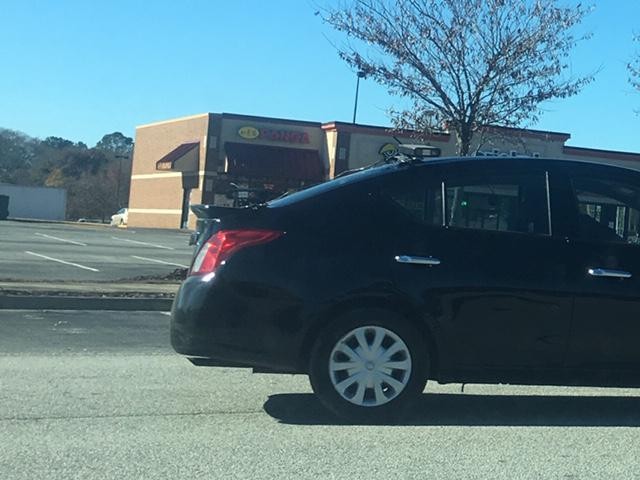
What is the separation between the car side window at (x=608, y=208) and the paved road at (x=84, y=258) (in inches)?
434

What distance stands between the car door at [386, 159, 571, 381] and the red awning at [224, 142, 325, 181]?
33.3 metres

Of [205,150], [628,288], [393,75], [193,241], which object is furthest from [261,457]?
[205,150]

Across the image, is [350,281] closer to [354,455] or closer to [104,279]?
[354,455]

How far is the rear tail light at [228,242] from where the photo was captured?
5.55 m

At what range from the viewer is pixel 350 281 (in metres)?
5.52

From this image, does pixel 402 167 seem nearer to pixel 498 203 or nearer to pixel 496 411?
pixel 498 203

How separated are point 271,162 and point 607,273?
33924mm

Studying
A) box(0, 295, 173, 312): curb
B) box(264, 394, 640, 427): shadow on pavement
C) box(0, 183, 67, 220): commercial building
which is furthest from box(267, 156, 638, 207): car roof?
box(0, 183, 67, 220): commercial building

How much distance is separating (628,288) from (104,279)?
1211cm

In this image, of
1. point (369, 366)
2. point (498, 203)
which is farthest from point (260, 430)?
point (498, 203)

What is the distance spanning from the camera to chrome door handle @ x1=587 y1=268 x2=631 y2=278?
5684mm

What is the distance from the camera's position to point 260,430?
215 inches

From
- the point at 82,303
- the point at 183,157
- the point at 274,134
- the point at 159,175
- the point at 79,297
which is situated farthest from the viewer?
the point at 159,175

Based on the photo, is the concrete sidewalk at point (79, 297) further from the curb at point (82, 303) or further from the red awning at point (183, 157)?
the red awning at point (183, 157)
